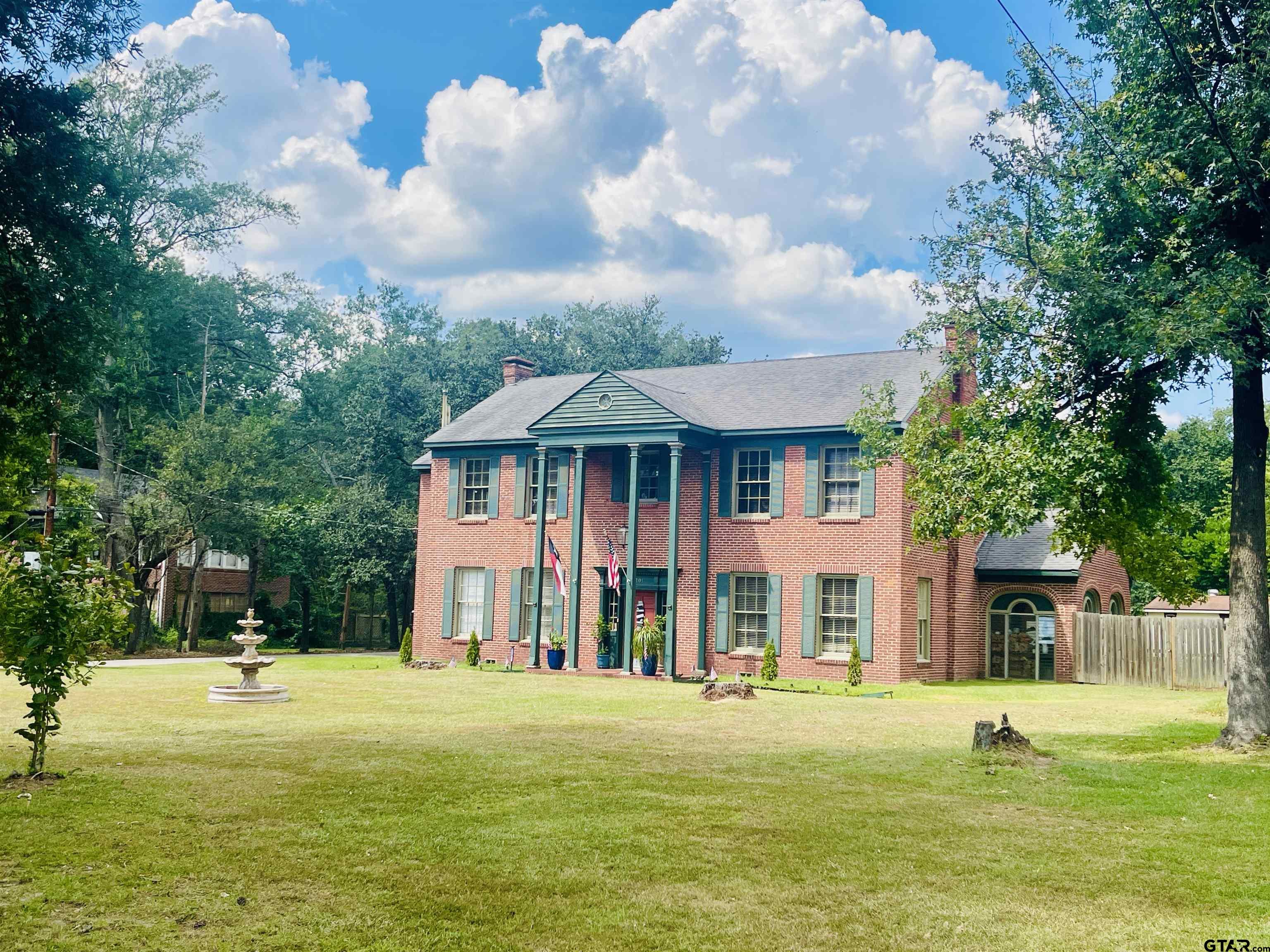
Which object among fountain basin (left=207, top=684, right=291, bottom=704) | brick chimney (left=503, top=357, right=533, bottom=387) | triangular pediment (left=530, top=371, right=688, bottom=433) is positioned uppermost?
brick chimney (left=503, top=357, right=533, bottom=387)

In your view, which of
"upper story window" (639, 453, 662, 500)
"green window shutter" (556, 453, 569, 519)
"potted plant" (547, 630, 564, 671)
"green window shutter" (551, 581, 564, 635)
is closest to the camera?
"potted plant" (547, 630, 564, 671)

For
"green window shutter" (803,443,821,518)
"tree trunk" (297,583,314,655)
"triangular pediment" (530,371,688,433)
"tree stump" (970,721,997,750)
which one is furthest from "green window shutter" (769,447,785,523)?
"tree trunk" (297,583,314,655)

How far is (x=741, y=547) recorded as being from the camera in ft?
91.1

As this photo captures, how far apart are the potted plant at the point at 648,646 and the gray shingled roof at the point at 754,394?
202 inches

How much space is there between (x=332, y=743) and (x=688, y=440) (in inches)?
596

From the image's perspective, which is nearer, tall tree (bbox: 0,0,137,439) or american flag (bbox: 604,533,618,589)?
tall tree (bbox: 0,0,137,439)

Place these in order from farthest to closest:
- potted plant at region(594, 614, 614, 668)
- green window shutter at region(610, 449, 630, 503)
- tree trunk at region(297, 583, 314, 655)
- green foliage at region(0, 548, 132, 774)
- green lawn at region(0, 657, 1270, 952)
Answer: tree trunk at region(297, 583, 314, 655) → green window shutter at region(610, 449, 630, 503) → potted plant at region(594, 614, 614, 668) → green foliage at region(0, 548, 132, 774) → green lawn at region(0, 657, 1270, 952)

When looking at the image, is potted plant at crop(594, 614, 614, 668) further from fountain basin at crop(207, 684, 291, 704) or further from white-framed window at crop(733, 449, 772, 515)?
fountain basin at crop(207, 684, 291, 704)

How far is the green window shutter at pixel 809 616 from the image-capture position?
87.1 feet

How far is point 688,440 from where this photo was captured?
27062 mm

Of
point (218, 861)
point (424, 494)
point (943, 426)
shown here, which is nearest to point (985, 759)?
point (943, 426)

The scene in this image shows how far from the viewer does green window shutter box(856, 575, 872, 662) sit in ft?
85.1

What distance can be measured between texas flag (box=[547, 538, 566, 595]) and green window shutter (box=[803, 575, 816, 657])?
19.8ft

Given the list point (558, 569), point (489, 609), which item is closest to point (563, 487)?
point (558, 569)
